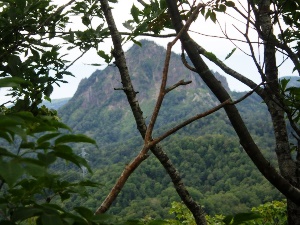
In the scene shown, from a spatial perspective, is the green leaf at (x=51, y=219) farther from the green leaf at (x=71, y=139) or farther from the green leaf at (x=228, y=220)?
the green leaf at (x=228, y=220)

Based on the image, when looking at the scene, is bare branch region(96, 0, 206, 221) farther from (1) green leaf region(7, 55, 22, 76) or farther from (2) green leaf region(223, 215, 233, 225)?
(2) green leaf region(223, 215, 233, 225)

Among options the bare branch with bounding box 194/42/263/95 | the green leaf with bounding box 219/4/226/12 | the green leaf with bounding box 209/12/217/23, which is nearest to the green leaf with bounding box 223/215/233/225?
the bare branch with bounding box 194/42/263/95

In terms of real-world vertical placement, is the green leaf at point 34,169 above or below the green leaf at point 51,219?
above

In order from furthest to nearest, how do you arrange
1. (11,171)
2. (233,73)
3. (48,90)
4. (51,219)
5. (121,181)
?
(233,73), (48,90), (121,181), (51,219), (11,171)

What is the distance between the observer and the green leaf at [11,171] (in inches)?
27.6

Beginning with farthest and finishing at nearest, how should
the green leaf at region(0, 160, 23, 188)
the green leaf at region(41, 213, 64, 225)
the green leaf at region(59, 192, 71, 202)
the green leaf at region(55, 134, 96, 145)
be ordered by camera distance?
1. the green leaf at region(59, 192, 71, 202)
2. the green leaf at region(55, 134, 96, 145)
3. the green leaf at region(41, 213, 64, 225)
4. the green leaf at region(0, 160, 23, 188)

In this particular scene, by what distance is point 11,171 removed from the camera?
0.72 m

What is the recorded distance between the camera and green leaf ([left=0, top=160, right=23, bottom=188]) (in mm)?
701

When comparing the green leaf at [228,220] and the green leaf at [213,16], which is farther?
the green leaf at [213,16]

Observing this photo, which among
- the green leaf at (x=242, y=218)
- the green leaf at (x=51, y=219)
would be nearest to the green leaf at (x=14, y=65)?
the green leaf at (x=51, y=219)

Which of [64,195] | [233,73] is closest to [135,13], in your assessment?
[233,73]

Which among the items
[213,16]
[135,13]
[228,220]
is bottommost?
[228,220]

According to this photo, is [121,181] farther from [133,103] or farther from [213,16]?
[213,16]

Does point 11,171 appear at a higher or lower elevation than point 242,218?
higher
